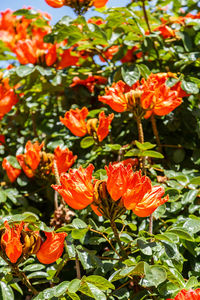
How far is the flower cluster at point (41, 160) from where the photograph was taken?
165 cm

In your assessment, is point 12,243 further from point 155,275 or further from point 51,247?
point 155,275

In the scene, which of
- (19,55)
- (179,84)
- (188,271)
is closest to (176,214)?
(188,271)

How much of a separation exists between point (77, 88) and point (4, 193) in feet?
2.69

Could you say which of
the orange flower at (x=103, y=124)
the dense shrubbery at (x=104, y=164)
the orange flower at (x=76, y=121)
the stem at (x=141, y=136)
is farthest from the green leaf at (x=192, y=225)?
the orange flower at (x=76, y=121)

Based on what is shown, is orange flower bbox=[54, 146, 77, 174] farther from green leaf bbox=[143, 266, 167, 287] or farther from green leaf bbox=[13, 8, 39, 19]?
green leaf bbox=[13, 8, 39, 19]

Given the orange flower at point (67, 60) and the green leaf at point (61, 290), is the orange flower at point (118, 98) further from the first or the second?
the orange flower at point (67, 60)

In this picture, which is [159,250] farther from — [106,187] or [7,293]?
[7,293]

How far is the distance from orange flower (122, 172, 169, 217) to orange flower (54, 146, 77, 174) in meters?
0.68

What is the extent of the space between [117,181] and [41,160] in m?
0.79

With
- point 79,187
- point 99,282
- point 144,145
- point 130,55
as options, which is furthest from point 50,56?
point 99,282

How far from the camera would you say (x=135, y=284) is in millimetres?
1215

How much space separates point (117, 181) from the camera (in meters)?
0.97

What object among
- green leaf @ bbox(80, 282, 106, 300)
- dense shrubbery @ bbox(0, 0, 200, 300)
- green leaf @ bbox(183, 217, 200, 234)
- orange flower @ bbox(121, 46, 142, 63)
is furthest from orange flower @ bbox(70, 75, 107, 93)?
green leaf @ bbox(80, 282, 106, 300)

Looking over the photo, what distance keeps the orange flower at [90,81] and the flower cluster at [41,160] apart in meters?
0.58
